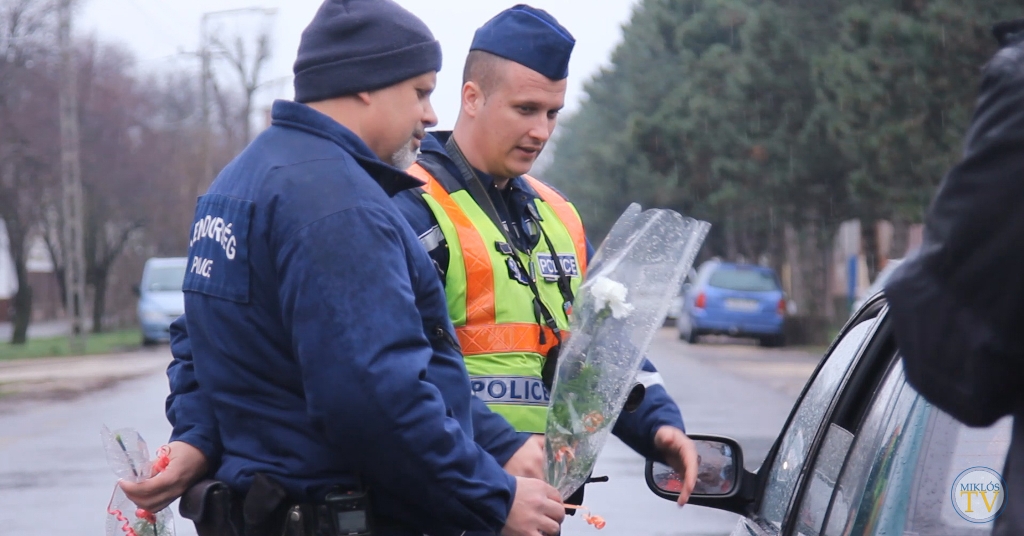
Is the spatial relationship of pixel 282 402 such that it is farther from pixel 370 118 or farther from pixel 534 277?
pixel 534 277

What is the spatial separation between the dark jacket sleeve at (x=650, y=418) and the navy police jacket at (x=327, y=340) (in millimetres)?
742

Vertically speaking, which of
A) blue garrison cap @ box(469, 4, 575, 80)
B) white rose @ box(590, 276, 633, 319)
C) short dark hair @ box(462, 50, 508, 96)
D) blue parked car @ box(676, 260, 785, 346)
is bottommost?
blue parked car @ box(676, 260, 785, 346)

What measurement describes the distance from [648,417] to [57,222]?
49.6 m

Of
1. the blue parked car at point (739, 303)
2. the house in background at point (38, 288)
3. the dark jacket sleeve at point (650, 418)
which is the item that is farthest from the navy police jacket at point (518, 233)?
the house in background at point (38, 288)

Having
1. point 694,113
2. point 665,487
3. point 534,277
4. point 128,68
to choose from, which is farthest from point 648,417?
point 128,68

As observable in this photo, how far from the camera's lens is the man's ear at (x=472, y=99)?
3.59 metres

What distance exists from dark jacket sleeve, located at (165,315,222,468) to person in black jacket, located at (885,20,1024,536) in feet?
5.12

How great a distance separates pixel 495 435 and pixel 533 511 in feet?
1.01

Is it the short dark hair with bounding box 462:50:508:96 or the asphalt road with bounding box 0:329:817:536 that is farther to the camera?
the asphalt road with bounding box 0:329:817:536

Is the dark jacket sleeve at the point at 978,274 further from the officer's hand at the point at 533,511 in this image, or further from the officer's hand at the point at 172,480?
the officer's hand at the point at 172,480

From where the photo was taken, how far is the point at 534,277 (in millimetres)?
3443

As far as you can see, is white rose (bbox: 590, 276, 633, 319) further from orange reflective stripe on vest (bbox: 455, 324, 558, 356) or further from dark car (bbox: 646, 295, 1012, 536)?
dark car (bbox: 646, 295, 1012, 536)

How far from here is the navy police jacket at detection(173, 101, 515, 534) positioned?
99.0 inches

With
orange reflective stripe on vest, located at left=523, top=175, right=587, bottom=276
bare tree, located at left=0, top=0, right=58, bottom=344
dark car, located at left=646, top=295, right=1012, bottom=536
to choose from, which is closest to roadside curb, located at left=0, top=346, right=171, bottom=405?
bare tree, located at left=0, top=0, right=58, bottom=344
